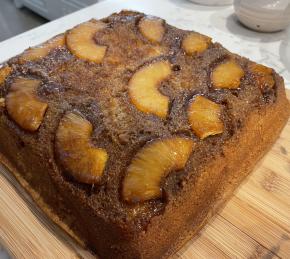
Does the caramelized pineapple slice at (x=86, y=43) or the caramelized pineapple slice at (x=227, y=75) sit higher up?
the caramelized pineapple slice at (x=227, y=75)

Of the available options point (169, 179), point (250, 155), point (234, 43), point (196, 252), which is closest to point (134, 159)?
point (169, 179)

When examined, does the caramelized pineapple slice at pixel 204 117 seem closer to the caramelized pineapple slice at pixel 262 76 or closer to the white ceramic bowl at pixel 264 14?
the caramelized pineapple slice at pixel 262 76

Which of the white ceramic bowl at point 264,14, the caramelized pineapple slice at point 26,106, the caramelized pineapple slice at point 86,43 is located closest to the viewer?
the caramelized pineapple slice at point 26,106

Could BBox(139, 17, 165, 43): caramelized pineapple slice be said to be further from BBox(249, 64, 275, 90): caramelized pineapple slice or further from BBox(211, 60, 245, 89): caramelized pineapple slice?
BBox(249, 64, 275, 90): caramelized pineapple slice

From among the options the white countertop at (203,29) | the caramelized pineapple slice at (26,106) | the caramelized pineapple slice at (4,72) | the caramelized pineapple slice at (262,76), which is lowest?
the white countertop at (203,29)

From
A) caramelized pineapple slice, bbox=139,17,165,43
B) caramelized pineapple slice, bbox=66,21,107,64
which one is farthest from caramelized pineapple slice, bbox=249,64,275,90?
caramelized pineapple slice, bbox=66,21,107,64

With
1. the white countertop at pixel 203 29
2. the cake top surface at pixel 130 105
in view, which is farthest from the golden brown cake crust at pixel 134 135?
the white countertop at pixel 203 29
